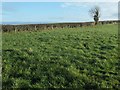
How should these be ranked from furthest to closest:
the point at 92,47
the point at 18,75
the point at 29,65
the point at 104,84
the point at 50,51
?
the point at 92,47, the point at 50,51, the point at 29,65, the point at 18,75, the point at 104,84

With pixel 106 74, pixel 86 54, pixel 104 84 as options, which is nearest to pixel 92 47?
pixel 86 54

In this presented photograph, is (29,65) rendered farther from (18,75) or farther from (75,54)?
(75,54)

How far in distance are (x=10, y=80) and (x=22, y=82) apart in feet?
2.90

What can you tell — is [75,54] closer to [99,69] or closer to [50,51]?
[50,51]

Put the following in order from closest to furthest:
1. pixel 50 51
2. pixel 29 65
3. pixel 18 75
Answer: pixel 18 75 < pixel 29 65 < pixel 50 51

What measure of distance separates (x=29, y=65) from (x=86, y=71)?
13.6 feet

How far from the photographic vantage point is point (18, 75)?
15578 mm

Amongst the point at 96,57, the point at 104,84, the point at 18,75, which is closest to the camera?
the point at 104,84

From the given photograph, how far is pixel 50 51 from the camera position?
21.5 meters

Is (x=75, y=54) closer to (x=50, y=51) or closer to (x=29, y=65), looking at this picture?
(x=50, y=51)

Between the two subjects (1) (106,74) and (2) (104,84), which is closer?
(2) (104,84)

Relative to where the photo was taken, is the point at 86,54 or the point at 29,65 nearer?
the point at 29,65

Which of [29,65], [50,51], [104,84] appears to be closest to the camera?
[104,84]

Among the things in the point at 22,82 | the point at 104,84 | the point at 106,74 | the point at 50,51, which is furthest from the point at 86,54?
the point at 22,82
